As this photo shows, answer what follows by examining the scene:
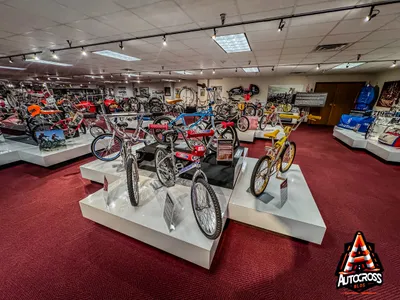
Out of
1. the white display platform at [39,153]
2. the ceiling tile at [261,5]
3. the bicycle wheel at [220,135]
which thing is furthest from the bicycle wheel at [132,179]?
the white display platform at [39,153]

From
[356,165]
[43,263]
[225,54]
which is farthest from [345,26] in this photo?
[43,263]

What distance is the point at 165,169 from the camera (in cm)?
223

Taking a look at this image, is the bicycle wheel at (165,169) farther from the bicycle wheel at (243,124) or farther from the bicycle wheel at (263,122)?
the bicycle wheel at (263,122)

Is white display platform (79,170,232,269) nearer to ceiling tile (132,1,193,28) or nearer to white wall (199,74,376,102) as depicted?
ceiling tile (132,1,193,28)

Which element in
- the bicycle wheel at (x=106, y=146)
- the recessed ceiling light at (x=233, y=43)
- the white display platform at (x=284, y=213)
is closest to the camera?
the white display platform at (x=284, y=213)

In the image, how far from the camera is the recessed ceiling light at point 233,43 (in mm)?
3370

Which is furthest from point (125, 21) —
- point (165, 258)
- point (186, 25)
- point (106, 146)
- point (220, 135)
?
point (165, 258)

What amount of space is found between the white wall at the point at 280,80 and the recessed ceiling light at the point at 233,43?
654 centimetres

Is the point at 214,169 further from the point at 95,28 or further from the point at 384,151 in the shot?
the point at 384,151

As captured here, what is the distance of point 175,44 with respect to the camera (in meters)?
3.87

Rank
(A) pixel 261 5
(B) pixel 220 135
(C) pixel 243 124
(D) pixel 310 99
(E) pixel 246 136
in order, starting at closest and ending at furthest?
(A) pixel 261 5 < (B) pixel 220 135 < (E) pixel 246 136 < (C) pixel 243 124 < (D) pixel 310 99

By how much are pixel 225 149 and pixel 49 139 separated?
4.19 m

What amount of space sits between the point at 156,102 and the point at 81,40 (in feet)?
19.2

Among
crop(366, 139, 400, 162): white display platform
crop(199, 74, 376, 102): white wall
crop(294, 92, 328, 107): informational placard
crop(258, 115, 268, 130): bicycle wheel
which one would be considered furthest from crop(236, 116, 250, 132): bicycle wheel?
crop(199, 74, 376, 102): white wall
